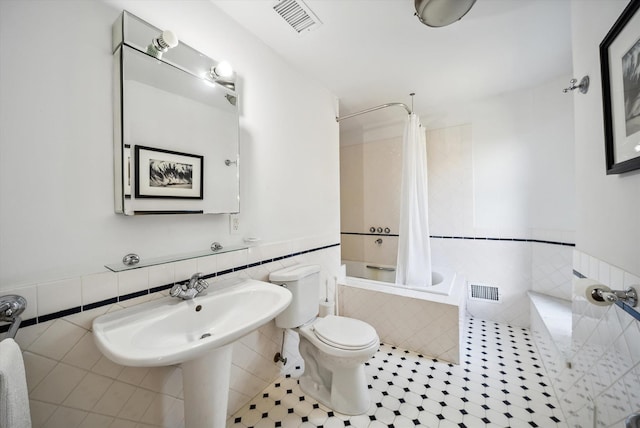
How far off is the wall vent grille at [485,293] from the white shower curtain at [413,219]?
2.18 feet

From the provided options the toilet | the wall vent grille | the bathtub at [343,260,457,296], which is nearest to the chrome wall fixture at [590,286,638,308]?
the toilet

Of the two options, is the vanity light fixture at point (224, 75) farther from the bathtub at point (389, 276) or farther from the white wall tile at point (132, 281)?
the bathtub at point (389, 276)

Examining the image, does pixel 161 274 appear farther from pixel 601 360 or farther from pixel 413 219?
pixel 413 219

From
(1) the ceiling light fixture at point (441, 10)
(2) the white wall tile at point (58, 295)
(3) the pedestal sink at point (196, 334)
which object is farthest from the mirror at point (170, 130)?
(1) the ceiling light fixture at point (441, 10)

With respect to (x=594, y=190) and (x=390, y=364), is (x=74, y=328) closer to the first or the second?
(x=390, y=364)

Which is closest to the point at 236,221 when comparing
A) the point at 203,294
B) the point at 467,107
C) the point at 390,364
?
the point at 203,294

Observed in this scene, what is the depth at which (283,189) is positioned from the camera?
1782 millimetres

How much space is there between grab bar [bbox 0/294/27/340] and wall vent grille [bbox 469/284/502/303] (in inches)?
128

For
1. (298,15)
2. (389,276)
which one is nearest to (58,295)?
(298,15)

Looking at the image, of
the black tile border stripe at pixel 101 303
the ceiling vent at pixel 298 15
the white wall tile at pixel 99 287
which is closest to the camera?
the black tile border stripe at pixel 101 303

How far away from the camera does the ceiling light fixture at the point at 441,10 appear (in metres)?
1.22

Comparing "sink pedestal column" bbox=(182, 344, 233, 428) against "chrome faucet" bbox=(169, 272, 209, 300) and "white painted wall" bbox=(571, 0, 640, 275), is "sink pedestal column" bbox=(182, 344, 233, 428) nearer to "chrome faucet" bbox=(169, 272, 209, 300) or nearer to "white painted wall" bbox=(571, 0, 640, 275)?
→ "chrome faucet" bbox=(169, 272, 209, 300)

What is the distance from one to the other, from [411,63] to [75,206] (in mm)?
2258

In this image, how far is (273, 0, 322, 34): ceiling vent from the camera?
1348mm
